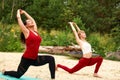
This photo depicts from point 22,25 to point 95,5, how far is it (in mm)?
22583

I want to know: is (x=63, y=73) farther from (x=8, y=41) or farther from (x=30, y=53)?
(x=8, y=41)

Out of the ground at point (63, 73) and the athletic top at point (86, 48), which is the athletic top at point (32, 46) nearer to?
the ground at point (63, 73)

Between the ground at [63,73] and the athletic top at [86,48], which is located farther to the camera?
the athletic top at [86,48]

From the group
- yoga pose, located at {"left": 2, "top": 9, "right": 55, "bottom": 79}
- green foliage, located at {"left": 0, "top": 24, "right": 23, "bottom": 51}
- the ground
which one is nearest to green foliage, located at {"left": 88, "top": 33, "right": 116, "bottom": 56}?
green foliage, located at {"left": 0, "top": 24, "right": 23, "bottom": 51}

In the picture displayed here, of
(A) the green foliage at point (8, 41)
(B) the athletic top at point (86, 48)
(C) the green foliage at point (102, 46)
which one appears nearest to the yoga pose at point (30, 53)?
(B) the athletic top at point (86, 48)

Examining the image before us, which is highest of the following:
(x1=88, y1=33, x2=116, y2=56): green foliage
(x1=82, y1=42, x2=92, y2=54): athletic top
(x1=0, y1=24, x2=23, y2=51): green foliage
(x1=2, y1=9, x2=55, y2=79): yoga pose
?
(x1=2, y1=9, x2=55, y2=79): yoga pose

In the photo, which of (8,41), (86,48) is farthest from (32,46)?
(8,41)

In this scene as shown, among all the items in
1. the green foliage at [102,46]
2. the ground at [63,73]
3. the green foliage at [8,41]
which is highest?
the ground at [63,73]

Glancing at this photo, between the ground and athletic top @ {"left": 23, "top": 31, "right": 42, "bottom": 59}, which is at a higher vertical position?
athletic top @ {"left": 23, "top": 31, "right": 42, "bottom": 59}

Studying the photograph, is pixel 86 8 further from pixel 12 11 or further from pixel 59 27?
pixel 12 11

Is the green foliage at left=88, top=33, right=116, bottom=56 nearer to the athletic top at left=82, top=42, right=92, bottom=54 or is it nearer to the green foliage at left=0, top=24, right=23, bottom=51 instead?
the green foliage at left=0, top=24, right=23, bottom=51

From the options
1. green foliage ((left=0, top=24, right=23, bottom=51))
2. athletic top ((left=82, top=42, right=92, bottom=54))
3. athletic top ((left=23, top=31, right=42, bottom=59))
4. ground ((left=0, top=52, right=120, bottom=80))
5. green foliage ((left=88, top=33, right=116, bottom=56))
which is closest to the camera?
athletic top ((left=23, top=31, right=42, bottom=59))

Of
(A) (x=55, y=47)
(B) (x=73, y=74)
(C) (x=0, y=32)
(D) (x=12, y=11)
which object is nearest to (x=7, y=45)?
(C) (x=0, y=32)

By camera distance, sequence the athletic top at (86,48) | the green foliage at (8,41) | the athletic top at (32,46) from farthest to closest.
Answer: the green foliage at (8,41) < the athletic top at (86,48) < the athletic top at (32,46)
